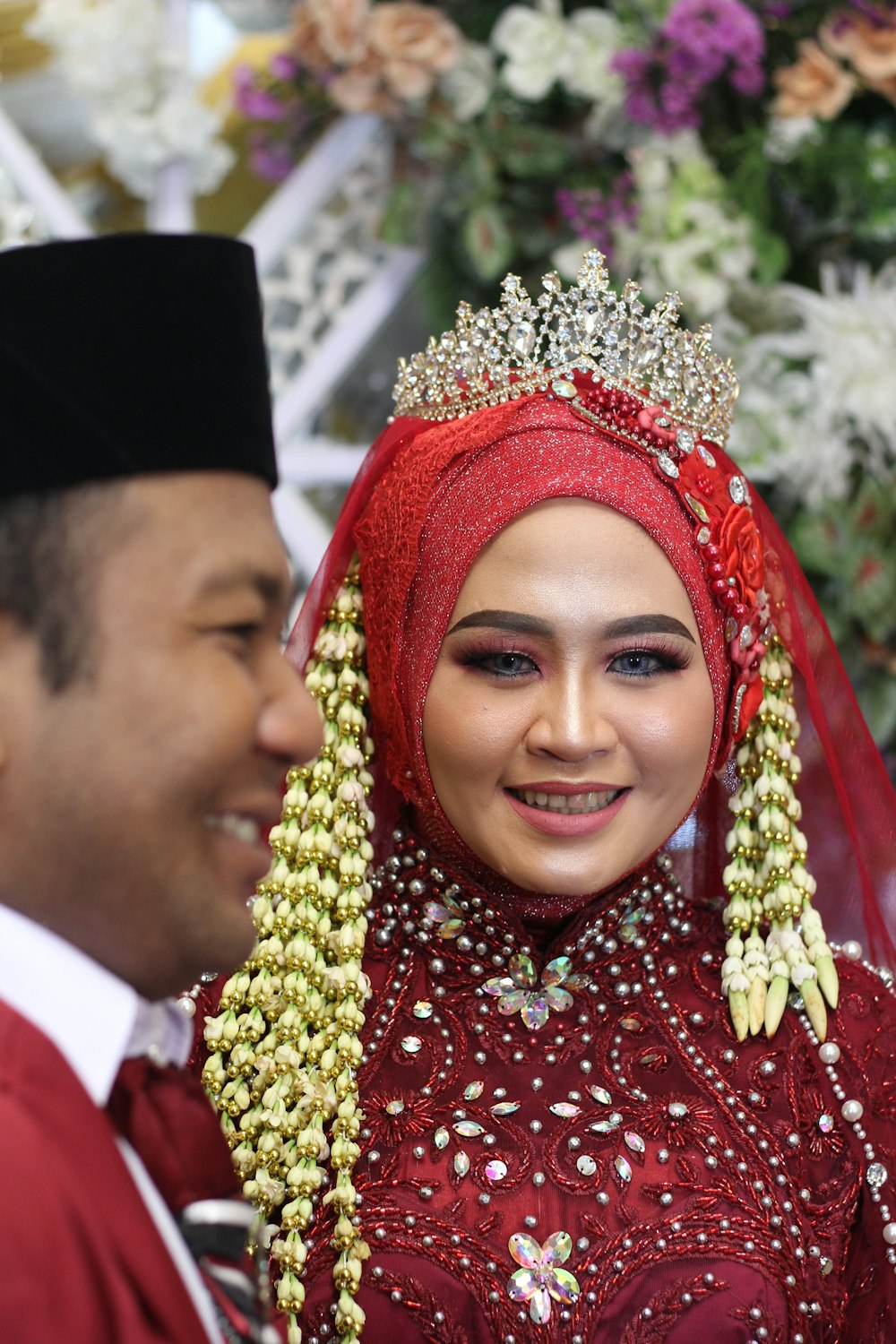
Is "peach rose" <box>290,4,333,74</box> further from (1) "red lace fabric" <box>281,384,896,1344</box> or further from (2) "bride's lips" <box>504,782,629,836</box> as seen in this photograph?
(2) "bride's lips" <box>504,782,629,836</box>

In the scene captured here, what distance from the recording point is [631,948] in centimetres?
174

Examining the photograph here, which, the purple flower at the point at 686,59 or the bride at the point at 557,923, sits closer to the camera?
the bride at the point at 557,923

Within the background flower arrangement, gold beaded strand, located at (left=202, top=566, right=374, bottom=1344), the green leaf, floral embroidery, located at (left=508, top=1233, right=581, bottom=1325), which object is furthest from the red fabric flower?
the green leaf

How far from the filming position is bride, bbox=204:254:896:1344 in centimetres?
154

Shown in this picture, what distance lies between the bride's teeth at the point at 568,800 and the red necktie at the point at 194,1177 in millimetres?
631

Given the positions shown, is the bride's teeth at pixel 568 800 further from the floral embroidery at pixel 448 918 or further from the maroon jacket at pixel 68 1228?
the maroon jacket at pixel 68 1228

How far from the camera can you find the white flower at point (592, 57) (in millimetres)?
2508

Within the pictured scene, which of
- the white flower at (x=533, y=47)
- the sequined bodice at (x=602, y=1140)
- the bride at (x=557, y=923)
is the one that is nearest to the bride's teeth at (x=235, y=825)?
the bride at (x=557, y=923)

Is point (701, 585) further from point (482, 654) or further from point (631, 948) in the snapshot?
point (631, 948)

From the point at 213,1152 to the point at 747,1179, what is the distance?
784 millimetres

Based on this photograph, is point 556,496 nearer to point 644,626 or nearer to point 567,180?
point 644,626

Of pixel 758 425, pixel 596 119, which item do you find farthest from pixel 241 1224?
pixel 596 119

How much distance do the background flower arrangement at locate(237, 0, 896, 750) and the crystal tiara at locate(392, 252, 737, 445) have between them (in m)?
0.72

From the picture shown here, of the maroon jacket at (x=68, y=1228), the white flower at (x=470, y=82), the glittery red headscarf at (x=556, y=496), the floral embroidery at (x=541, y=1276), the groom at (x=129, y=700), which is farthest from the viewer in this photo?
the white flower at (x=470, y=82)
